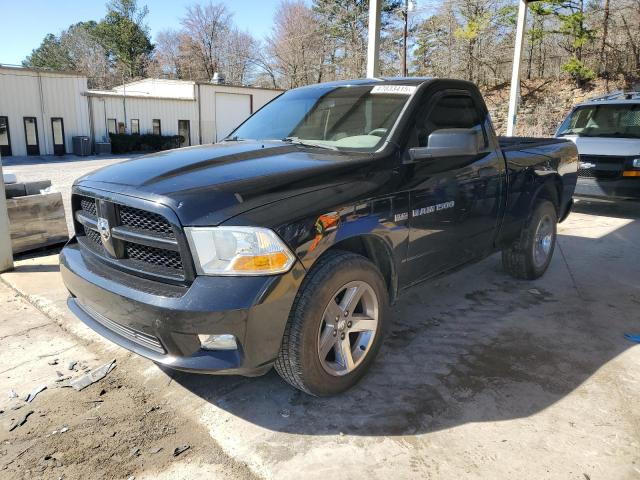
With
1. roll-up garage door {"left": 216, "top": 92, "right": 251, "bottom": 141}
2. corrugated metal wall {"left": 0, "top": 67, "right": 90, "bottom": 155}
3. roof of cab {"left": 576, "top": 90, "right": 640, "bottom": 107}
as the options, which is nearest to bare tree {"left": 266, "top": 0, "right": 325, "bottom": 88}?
roll-up garage door {"left": 216, "top": 92, "right": 251, "bottom": 141}

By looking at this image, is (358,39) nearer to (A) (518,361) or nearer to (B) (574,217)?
(B) (574,217)

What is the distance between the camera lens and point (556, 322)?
4.27 m

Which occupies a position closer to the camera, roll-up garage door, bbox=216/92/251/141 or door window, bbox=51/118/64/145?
door window, bbox=51/118/64/145

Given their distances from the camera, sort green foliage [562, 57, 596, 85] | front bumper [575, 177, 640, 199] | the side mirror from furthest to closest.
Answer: green foliage [562, 57, 596, 85], front bumper [575, 177, 640, 199], the side mirror

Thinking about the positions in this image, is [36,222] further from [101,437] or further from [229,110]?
[229,110]

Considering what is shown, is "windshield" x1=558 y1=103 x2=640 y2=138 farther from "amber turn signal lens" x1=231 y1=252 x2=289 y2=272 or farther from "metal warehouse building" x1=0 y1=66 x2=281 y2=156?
"metal warehouse building" x1=0 y1=66 x2=281 y2=156

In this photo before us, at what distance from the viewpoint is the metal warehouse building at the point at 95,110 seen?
2556 cm

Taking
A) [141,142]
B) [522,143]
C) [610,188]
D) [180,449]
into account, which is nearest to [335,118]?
[522,143]

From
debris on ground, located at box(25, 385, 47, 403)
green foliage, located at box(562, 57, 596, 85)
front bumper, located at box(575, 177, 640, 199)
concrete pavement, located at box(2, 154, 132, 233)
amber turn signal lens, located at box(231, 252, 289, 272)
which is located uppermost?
green foliage, located at box(562, 57, 596, 85)

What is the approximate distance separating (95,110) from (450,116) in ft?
95.0

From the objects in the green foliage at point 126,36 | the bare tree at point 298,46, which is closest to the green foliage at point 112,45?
the green foliage at point 126,36

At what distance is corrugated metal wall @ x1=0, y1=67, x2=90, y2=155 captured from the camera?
2512 cm

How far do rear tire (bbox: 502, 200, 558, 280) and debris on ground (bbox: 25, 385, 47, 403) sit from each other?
4113 mm

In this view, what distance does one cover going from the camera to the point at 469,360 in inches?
140
